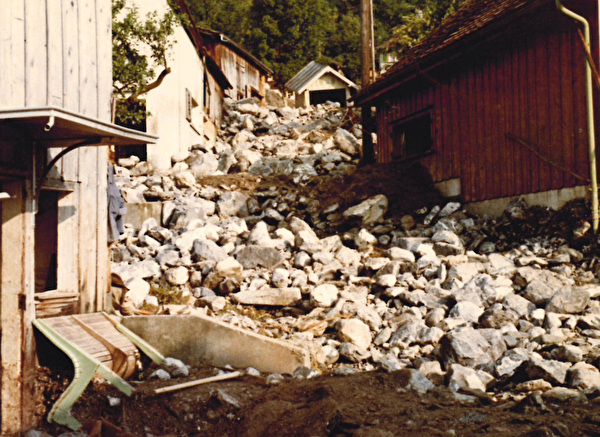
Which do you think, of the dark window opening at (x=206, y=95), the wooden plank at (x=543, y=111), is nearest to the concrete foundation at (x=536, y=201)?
the wooden plank at (x=543, y=111)

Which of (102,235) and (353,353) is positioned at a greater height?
(102,235)

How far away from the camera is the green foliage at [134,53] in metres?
15.2

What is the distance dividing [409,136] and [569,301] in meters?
8.06

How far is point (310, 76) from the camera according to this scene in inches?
1407

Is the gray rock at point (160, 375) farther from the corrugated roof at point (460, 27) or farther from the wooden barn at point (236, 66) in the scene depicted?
the wooden barn at point (236, 66)

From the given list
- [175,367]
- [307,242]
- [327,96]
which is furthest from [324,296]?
[327,96]

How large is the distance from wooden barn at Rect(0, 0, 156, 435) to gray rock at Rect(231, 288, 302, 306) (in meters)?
2.29

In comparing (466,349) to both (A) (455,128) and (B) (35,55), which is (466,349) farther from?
(A) (455,128)

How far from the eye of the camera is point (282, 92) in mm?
40719

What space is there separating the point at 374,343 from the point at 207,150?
550 inches

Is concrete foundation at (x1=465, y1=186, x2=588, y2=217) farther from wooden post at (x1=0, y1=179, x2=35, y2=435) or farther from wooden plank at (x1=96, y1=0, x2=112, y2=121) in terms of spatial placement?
wooden post at (x1=0, y1=179, x2=35, y2=435)

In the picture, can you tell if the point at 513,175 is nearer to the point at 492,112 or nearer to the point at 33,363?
the point at 492,112

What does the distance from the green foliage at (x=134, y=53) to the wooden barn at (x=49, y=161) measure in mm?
8542

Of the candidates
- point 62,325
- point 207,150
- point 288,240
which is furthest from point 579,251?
point 207,150
